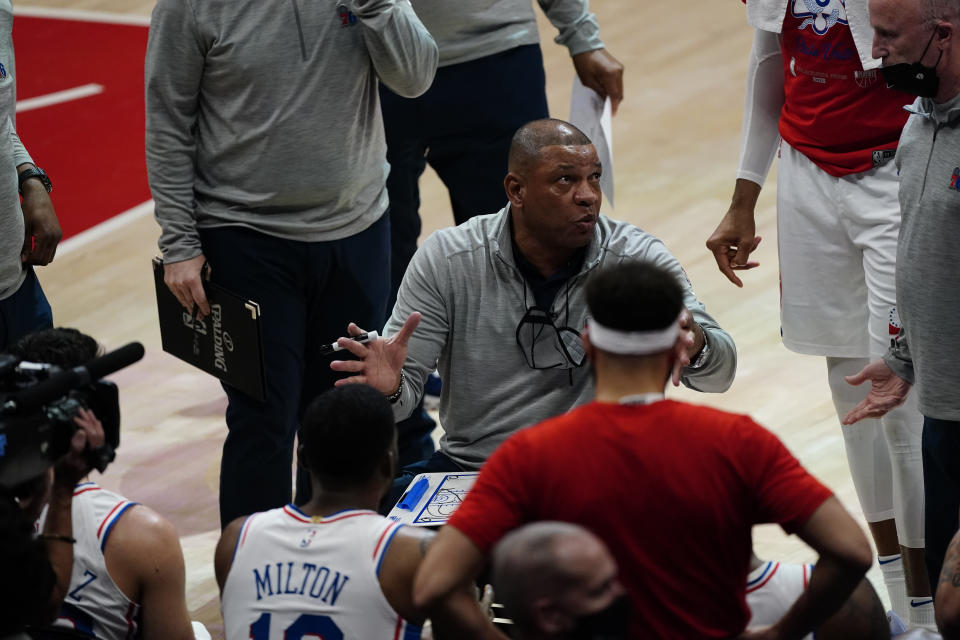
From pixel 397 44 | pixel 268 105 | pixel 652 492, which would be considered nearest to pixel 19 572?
pixel 652 492

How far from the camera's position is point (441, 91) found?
175 inches

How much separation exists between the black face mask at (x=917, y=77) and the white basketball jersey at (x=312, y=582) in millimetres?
1436

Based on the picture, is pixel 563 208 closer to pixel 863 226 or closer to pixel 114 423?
pixel 863 226

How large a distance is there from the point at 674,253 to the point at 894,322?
2.50m

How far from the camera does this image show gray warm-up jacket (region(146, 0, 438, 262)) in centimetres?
344

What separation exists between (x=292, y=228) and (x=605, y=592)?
1886mm

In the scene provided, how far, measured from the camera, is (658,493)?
2104mm

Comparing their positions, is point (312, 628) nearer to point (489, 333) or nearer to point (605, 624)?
point (605, 624)

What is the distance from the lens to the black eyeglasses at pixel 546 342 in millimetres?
3248

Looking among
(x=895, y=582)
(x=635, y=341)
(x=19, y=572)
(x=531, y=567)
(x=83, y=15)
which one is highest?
(x=635, y=341)

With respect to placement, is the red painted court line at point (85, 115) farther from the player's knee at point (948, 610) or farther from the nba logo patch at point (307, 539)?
the player's knee at point (948, 610)

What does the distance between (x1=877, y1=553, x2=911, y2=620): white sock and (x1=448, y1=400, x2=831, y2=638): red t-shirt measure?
4.85 ft

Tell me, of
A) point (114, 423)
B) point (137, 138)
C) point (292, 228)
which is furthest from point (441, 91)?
point (137, 138)

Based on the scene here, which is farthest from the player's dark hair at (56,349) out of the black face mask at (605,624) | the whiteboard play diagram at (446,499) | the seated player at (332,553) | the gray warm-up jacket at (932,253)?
the gray warm-up jacket at (932,253)
